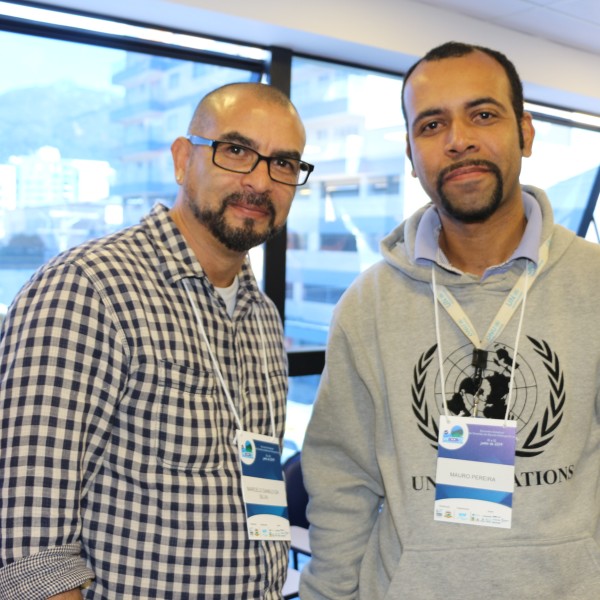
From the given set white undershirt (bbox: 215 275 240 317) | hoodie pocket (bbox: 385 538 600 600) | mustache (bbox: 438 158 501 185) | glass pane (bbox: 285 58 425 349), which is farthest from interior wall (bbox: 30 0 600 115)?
hoodie pocket (bbox: 385 538 600 600)

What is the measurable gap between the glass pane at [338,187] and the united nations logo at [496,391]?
3.48 meters

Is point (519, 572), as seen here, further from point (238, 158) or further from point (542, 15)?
point (542, 15)

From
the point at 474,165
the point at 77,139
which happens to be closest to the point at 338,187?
the point at 77,139

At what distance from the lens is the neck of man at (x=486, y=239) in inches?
68.3

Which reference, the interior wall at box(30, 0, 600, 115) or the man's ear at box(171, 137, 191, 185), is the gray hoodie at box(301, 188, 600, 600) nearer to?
the man's ear at box(171, 137, 191, 185)

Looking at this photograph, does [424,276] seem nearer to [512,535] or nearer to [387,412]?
[387,412]

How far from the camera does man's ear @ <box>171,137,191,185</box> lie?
1923mm

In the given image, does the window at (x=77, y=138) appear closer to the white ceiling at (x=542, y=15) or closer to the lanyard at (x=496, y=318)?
the white ceiling at (x=542, y=15)

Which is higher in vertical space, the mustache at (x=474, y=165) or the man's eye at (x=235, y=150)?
the man's eye at (x=235, y=150)

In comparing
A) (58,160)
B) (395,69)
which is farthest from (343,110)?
(58,160)

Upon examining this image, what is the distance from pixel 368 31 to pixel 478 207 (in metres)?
3.61

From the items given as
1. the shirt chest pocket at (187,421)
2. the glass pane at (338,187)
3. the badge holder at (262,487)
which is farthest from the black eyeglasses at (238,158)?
the glass pane at (338,187)

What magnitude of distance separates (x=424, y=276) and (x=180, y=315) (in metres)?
0.58

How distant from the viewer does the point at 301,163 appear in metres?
1.92
